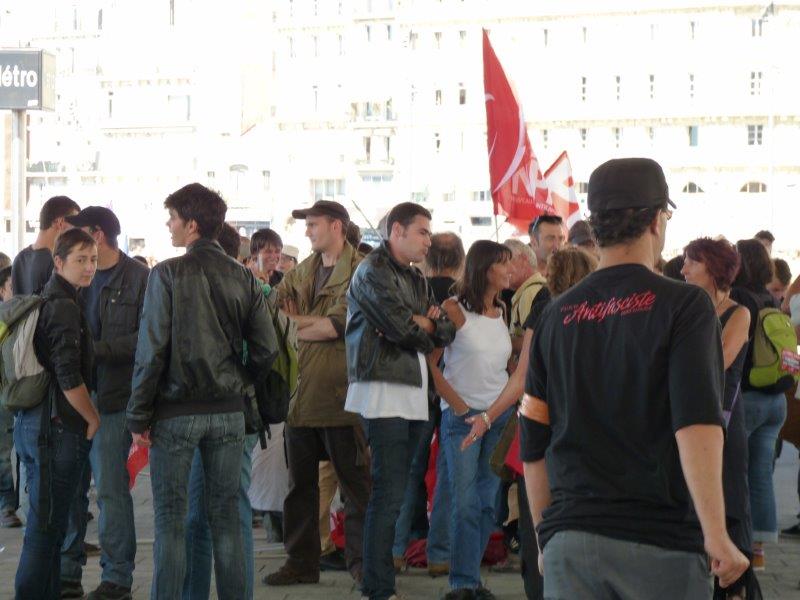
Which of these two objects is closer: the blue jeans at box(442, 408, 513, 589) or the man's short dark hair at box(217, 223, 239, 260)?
the blue jeans at box(442, 408, 513, 589)

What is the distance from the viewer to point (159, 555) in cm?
599

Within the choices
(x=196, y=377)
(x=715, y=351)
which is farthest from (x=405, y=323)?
(x=715, y=351)

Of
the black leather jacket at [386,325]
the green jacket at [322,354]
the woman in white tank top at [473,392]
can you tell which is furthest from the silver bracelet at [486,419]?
the green jacket at [322,354]

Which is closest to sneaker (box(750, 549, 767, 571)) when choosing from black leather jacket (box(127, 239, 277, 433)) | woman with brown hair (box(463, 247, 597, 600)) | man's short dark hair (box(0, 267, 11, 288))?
woman with brown hair (box(463, 247, 597, 600))

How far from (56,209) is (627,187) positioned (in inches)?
193

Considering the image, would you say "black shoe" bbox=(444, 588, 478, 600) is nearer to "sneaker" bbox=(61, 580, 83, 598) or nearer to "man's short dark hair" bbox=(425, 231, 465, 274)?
"sneaker" bbox=(61, 580, 83, 598)

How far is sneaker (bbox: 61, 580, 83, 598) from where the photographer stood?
738 centimetres

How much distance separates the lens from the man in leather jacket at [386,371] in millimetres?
6816

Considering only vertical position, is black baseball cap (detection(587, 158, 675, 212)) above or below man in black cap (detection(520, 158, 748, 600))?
above

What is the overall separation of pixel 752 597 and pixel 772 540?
3.71m

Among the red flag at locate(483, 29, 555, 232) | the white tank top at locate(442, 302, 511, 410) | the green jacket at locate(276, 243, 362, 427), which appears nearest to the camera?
the white tank top at locate(442, 302, 511, 410)

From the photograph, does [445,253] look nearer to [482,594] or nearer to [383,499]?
[383,499]

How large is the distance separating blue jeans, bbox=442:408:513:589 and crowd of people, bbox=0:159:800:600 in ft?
0.04

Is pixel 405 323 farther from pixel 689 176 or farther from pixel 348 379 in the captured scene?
pixel 689 176
